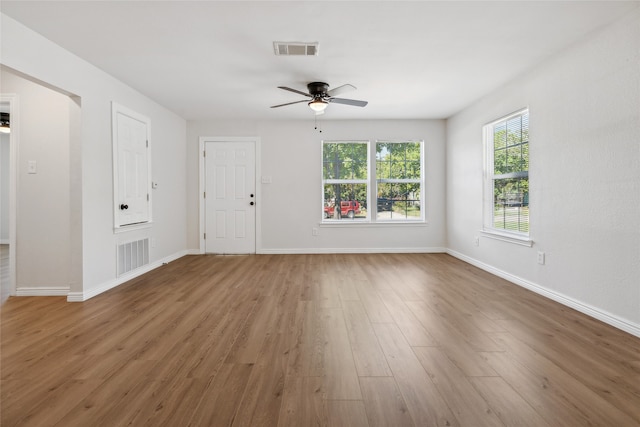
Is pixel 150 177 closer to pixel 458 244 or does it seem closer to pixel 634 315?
pixel 458 244

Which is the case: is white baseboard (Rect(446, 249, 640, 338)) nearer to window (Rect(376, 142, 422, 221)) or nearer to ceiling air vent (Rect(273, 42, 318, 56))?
window (Rect(376, 142, 422, 221))

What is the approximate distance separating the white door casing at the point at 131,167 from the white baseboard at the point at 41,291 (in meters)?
0.89

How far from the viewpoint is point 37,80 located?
9.36 ft

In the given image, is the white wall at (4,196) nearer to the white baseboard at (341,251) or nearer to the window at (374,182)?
the white baseboard at (341,251)

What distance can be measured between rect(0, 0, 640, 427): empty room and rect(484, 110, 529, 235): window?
1.4 inches

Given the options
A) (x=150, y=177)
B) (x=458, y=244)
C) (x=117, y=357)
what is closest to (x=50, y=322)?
(x=117, y=357)

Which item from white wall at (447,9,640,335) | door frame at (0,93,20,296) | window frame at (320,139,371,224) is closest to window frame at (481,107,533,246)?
white wall at (447,9,640,335)

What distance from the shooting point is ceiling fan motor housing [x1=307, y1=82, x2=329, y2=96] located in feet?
12.9

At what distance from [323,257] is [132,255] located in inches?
115

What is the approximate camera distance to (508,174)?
13.6 ft

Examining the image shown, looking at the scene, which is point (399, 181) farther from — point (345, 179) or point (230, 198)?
point (230, 198)

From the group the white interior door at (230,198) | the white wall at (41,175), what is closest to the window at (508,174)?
the white interior door at (230,198)

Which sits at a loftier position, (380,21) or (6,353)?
(380,21)

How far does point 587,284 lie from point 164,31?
4.37 m
